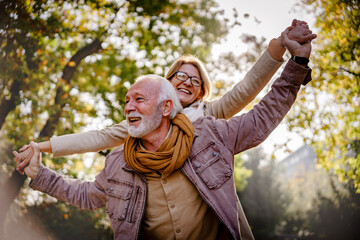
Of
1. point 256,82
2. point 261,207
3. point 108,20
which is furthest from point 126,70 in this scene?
point 261,207

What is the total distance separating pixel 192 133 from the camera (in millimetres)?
2338

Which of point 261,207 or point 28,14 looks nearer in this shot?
point 28,14

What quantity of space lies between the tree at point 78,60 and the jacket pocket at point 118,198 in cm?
449

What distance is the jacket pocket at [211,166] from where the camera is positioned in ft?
7.29

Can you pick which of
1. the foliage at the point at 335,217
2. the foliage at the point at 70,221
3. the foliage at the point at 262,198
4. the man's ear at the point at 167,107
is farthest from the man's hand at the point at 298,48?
the foliage at the point at 262,198

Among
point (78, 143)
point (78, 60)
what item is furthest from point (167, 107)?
point (78, 60)

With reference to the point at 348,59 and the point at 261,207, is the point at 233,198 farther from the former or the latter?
the point at 261,207

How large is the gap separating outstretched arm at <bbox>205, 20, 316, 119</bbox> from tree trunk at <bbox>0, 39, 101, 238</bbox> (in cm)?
540

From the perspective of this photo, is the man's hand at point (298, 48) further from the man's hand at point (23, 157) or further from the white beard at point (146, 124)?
the man's hand at point (23, 157)

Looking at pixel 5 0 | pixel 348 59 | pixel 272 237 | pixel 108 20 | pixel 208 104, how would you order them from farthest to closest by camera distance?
pixel 272 237 → pixel 108 20 → pixel 348 59 → pixel 5 0 → pixel 208 104

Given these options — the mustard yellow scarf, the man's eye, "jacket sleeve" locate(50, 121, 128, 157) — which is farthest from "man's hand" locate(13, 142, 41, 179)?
the man's eye

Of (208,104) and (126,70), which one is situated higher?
(126,70)

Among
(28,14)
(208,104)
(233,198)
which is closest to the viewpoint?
(233,198)

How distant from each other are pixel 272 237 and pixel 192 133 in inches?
846
